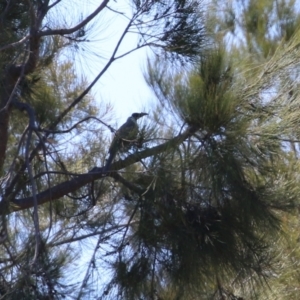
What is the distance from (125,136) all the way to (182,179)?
0.69 ft

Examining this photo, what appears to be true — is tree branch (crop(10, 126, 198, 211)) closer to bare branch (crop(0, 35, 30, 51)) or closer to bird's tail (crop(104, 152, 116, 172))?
bird's tail (crop(104, 152, 116, 172))

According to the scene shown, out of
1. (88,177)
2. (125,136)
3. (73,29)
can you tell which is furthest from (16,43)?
(88,177)

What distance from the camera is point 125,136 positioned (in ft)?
7.50

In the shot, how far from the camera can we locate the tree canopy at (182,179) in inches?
84.7

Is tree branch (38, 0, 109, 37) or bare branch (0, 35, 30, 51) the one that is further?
tree branch (38, 0, 109, 37)

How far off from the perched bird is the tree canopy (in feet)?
0.08

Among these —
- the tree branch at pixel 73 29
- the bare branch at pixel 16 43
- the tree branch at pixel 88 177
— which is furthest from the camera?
the tree branch at pixel 73 29

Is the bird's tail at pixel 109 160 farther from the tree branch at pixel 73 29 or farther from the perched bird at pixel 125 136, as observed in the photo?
the tree branch at pixel 73 29

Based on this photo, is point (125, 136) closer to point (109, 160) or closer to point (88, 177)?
point (109, 160)

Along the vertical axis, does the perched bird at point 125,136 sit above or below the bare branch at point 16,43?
below

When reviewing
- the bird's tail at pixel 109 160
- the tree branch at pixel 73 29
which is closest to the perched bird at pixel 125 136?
the bird's tail at pixel 109 160

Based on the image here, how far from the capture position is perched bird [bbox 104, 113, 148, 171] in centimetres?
223

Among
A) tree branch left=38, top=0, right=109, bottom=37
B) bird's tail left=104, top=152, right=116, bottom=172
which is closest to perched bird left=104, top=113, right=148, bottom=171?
bird's tail left=104, top=152, right=116, bottom=172

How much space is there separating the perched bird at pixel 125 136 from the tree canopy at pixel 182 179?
26 mm
